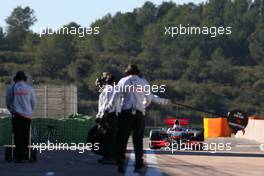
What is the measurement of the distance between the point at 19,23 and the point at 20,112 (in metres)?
105

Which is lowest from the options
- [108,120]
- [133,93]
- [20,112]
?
[108,120]

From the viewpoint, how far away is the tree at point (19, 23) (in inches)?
4845

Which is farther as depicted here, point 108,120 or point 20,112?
point 108,120

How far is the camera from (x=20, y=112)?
20812 millimetres

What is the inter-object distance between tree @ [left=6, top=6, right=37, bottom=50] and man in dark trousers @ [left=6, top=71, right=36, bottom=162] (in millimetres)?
99791

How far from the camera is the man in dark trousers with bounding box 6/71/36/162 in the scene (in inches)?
820

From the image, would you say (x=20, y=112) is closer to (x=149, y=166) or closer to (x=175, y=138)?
(x=149, y=166)

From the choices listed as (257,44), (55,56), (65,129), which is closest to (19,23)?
(55,56)

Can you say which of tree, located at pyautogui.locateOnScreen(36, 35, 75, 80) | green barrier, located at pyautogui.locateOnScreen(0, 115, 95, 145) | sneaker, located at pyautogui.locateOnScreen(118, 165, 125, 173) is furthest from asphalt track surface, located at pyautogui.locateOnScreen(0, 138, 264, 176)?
tree, located at pyautogui.locateOnScreen(36, 35, 75, 80)

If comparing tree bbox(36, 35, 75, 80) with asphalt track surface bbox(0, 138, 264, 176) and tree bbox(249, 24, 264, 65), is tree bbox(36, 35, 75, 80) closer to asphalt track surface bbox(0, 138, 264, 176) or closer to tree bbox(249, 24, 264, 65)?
tree bbox(249, 24, 264, 65)

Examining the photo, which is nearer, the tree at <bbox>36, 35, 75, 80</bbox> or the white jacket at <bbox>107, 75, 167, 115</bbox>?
the white jacket at <bbox>107, 75, 167, 115</bbox>

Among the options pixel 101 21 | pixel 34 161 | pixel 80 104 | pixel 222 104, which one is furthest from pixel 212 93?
pixel 34 161

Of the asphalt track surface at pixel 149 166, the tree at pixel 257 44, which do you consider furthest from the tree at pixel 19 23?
the asphalt track surface at pixel 149 166

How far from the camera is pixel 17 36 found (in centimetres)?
12306
